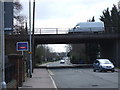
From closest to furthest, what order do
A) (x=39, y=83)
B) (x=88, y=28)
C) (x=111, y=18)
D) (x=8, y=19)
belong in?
(x=8, y=19), (x=39, y=83), (x=88, y=28), (x=111, y=18)

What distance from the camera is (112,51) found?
2162 inches

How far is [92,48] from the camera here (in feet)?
262

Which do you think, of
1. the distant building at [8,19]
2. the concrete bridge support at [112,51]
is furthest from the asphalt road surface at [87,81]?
the concrete bridge support at [112,51]

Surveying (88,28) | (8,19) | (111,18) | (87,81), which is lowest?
(87,81)

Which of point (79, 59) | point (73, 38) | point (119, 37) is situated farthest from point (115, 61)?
point (79, 59)

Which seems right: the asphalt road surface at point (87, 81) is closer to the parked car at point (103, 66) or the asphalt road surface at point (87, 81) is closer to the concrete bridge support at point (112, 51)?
the parked car at point (103, 66)

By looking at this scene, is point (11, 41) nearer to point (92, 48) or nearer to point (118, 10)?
point (92, 48)

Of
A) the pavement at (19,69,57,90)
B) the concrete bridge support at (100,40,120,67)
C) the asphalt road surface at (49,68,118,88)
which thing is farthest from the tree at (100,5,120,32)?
the pavement at (19,69,57,90)

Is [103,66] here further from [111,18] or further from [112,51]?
[111,18]

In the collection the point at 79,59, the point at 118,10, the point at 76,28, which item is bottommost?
the point at 79,59

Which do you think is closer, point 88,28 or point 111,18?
point 88,28

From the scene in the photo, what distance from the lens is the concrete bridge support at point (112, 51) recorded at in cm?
5138

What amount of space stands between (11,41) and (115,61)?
17.8m

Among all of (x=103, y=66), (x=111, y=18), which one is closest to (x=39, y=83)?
(x=103, y=66)
